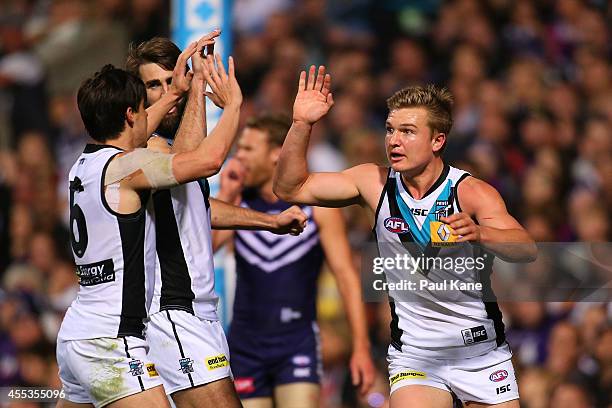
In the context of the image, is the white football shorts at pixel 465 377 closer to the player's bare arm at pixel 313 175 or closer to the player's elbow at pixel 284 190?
the player's bare arm at pixel 313 175

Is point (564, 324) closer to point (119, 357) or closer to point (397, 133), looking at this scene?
point (397, 133)

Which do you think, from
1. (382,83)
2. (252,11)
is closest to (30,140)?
(252,11)

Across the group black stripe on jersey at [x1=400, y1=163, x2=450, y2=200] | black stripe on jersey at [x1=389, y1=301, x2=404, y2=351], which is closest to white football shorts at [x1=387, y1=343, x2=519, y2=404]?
black stripe on jersey at [x1=389, y1=301, x2=404, y2=351]

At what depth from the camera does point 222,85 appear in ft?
19.4

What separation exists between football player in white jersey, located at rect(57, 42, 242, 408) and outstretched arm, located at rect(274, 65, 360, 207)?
606mm

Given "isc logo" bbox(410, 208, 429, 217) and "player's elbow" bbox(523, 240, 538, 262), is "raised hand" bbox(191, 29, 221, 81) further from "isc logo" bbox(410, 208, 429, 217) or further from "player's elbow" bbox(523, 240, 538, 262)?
"player's elbow" bbox(523, 240, 538, 262)

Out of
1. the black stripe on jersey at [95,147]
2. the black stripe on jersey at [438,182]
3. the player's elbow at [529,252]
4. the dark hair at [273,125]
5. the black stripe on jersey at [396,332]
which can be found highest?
the dark hair at [273,125]

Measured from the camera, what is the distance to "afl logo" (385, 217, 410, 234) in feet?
20.5

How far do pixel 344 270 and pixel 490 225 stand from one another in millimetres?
2079

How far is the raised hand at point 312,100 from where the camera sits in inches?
243

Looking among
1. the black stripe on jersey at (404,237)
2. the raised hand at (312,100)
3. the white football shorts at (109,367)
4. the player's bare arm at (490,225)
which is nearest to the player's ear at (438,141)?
the player's bare arm at (490,225)

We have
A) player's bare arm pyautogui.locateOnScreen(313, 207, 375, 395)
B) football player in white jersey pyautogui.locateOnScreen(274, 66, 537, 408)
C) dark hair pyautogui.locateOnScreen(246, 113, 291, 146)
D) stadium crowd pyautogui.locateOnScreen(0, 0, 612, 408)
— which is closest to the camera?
football player in white jersey pyautogui.locateOnScreen(274, 66, 537, 408)

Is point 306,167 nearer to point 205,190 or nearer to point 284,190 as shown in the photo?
point 284,190

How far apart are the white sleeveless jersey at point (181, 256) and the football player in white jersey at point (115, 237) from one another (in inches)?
13.1
